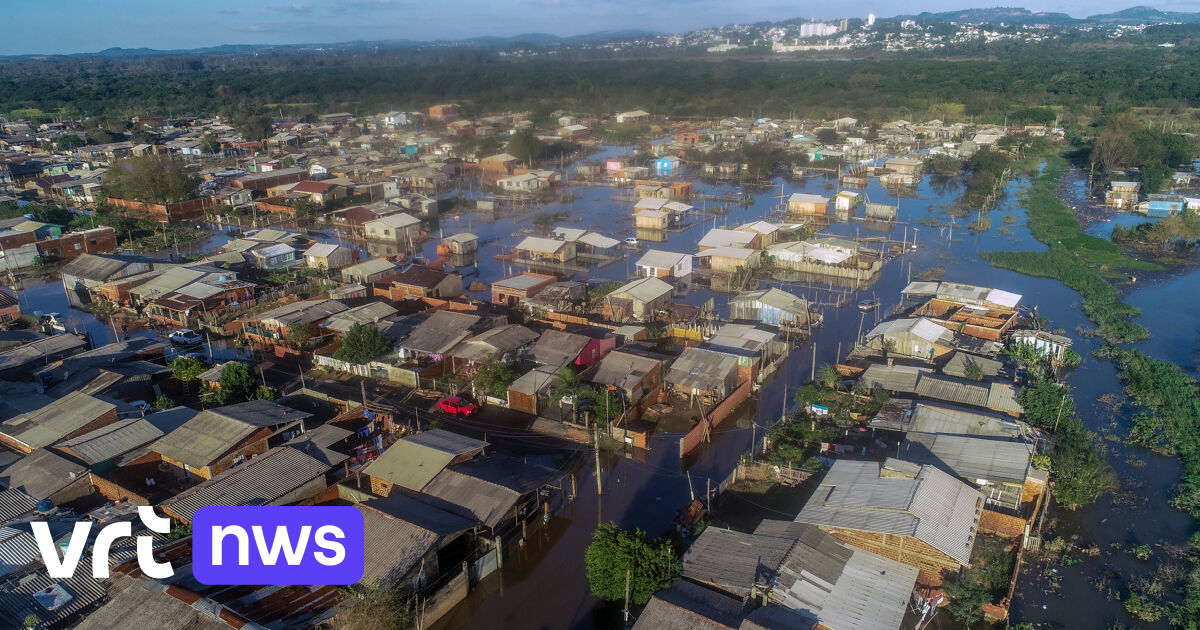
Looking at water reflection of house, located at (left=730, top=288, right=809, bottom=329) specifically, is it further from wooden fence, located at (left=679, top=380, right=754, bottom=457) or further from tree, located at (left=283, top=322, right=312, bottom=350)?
tree, located at (left=283, top=322, right=312, bottom=350)

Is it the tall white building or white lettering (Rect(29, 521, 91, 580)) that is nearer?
white lettering (Rect(29, 521, 91, 580))

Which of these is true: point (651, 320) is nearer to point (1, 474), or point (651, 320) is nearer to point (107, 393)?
point (107, 393)

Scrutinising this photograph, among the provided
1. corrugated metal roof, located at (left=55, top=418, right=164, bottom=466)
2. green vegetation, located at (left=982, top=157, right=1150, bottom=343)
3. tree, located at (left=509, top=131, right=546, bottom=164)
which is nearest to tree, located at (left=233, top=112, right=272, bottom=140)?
tree, located at (left=509, top=131, right=546, bottom=164)

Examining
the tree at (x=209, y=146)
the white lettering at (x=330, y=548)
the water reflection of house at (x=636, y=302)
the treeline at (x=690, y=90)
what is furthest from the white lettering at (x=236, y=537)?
the treeline at (x=690, y=90)

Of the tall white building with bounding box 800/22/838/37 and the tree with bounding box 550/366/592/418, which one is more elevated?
the tall white building with bounding box 800/22/838/37

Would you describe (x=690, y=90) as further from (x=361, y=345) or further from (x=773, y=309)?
(x=361, y=345)

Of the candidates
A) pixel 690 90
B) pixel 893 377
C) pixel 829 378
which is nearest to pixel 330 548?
pixel 829 378

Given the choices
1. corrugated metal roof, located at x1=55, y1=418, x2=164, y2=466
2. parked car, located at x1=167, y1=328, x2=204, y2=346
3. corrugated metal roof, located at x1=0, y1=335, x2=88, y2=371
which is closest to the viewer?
corrugated metal roof, located at x1=55, y1=418, x2=164, y2=466

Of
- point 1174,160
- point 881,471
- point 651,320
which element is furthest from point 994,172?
point 881,471

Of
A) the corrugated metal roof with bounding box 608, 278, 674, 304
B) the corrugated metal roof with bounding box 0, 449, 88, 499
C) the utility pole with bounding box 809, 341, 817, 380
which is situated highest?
the corrugated metal roof with bounding box 608, 278, 674, 304
